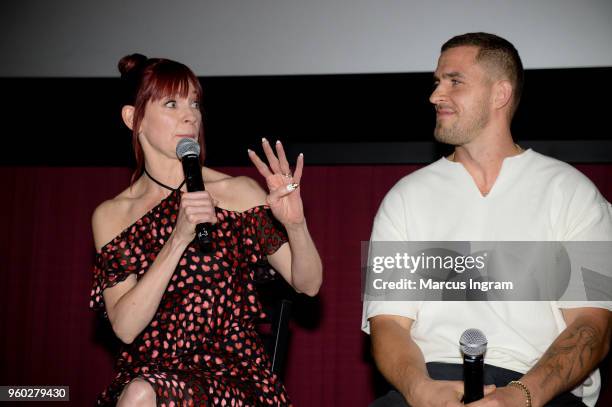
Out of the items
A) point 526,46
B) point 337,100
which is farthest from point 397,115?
point 526,46

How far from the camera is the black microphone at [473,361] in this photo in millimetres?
1425

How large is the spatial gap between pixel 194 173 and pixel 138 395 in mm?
531

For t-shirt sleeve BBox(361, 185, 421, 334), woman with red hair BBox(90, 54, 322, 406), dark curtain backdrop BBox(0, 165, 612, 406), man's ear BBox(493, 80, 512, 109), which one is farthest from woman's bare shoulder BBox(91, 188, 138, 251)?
dark curtain backdrop BBox(0, 165, 612, 406)

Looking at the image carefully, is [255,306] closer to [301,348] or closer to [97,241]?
[97,241]

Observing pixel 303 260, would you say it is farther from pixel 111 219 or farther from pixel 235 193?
pixel 111 219

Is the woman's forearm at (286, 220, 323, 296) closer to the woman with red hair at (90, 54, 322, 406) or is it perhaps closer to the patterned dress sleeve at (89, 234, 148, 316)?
the woman with red hair at (90, 54, 322, 406)

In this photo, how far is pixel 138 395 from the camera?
1.55 meters

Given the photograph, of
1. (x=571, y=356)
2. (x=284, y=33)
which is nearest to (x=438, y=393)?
(x=571, y=356)

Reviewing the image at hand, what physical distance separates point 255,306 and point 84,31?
6.11 ft

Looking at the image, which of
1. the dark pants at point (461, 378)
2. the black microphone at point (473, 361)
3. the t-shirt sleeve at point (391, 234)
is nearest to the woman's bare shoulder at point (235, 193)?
the t-shirt sleeve at point (391, 234)

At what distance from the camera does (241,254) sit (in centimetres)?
204

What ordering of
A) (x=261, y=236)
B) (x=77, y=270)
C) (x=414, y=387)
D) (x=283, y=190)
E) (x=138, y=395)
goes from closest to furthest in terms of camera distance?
1. (x=138, y=395)
2. (x=414, y=387)
3. (x=283, y=190)
4. (x=261, y=236)
5. (x=77, y=270)

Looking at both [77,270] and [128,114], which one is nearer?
[128,114]

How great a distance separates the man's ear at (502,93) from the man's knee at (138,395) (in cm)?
132
